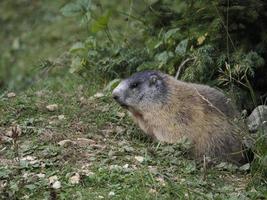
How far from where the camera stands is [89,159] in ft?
22.2

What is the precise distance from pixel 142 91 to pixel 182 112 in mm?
597

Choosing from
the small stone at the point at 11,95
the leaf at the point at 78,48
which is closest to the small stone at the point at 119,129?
the small stone at the point at 11,95

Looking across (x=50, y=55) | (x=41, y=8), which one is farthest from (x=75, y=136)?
(x=41, y=8)

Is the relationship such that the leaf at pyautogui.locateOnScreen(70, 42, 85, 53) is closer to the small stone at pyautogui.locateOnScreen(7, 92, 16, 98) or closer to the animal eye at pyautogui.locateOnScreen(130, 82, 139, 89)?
the small stone at pyautogui.locateOnScreen(7, 92, 16, 98)

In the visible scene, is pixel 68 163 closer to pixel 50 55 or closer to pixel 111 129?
pixel 111 129

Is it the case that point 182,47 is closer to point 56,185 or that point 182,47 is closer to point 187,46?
point 187,46

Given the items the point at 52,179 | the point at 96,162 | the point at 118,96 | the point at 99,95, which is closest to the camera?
the point at 52,179

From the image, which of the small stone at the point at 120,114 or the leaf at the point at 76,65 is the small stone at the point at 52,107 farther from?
the leaf at the point at 76,65

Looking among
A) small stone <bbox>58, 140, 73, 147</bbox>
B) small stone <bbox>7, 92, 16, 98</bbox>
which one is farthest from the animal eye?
small stone <bbox>7, 92, 16, 98</bbox>

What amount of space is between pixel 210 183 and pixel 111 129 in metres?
1.69

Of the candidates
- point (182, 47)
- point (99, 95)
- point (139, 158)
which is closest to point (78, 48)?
point (99, 95)

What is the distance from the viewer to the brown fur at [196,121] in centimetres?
748

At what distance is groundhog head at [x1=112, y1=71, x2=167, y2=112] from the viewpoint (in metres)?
7.95

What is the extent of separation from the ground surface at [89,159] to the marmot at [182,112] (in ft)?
0.79
